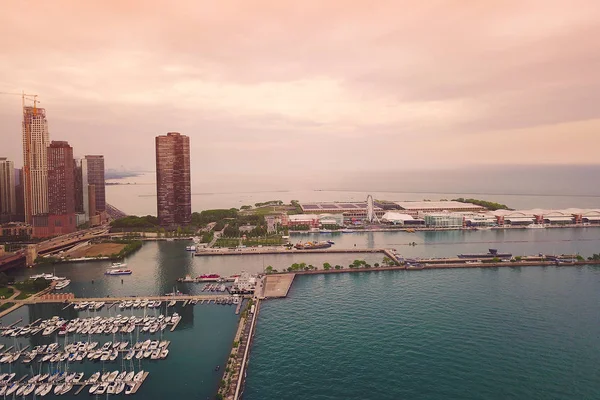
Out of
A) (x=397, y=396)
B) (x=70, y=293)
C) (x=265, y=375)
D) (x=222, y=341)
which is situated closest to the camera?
(x=397, y=396)

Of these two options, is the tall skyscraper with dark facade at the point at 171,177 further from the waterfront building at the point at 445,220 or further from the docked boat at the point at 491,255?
the docked boat at the point at 491,255

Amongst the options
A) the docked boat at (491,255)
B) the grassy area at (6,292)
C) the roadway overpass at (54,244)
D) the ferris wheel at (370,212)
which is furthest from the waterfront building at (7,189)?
the docked boat at (491,255)

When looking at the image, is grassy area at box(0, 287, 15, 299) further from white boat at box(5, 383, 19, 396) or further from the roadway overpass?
white boat at box(5, 383, 19, 396)

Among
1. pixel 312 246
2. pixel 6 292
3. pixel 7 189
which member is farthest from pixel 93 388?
pixel 7 189

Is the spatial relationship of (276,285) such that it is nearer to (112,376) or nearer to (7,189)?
(112,376)

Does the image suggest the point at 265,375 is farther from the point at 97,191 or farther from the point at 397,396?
the point at 97,191

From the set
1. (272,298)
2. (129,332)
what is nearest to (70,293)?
(129,332)

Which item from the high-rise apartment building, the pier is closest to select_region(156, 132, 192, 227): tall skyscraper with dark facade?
the high-rise apartment building
